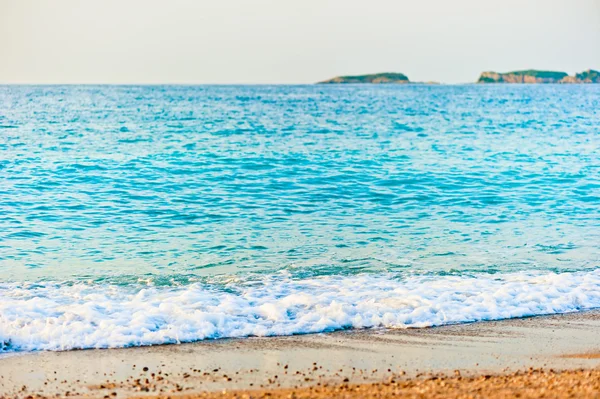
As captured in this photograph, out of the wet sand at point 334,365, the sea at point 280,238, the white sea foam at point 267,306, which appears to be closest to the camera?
the wet sand at point 334,365

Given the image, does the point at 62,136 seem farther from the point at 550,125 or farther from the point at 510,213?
the point at 550,125

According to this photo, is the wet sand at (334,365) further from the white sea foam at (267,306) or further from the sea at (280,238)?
the sea at (280,238)

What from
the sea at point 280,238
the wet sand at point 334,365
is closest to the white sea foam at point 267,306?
the sea at point 280,238

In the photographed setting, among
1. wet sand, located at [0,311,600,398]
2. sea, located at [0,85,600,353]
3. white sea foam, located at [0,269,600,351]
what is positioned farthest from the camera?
sea, located at [0,85,600,353]

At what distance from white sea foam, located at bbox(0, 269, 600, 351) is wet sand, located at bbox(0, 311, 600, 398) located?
36 centimetres

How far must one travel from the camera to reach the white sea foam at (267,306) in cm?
910

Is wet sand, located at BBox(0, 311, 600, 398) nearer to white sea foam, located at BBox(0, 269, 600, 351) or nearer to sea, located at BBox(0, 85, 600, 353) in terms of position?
white sea foam, located at BBox(0, 269, 600, 351)

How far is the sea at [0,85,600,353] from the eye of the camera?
9906 millimetres

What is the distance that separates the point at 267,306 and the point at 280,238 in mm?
4886

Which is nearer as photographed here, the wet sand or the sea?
the wet sand

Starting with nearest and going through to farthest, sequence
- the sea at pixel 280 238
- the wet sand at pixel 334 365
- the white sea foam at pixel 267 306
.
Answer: the wet sand at pixel 334 365 → the white sea foam at pixel 267 306 → the sea at pixel 280 238

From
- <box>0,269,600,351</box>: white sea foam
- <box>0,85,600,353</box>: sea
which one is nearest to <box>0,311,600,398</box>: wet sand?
<box>0,269,600,351</box>: white sea foam

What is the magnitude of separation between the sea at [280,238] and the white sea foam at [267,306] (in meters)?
0.03

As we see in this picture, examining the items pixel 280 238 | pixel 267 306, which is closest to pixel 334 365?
pixel 267 306
